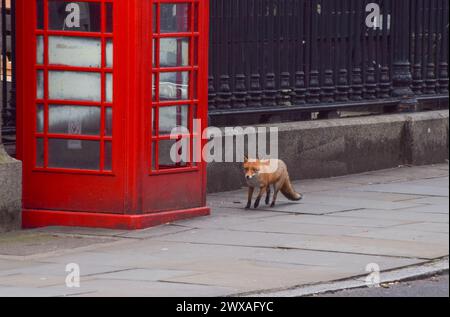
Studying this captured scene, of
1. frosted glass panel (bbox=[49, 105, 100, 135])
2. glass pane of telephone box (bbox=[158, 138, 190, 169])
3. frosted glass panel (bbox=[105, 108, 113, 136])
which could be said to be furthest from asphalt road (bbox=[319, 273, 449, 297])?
frosted glass panel (bbox=[49, 105, 100, 135])

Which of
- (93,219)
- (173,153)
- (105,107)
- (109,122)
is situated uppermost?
(105,107)

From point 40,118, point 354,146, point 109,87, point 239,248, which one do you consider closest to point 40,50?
point 40,118

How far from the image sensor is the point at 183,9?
12086mm

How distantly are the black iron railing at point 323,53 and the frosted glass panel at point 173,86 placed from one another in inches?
88.6

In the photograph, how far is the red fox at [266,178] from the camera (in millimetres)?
12766

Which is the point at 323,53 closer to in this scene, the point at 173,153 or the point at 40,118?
the point at 173,153

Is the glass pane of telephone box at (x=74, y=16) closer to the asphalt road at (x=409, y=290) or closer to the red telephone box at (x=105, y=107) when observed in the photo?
the red telephone box at (x=105, y=107)

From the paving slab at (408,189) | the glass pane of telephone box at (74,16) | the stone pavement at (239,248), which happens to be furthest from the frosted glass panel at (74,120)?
the paving slab at (408,189)

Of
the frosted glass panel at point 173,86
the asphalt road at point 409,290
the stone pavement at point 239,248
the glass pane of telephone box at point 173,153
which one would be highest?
the frosted glass panel at point 173,86

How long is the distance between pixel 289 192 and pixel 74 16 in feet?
9.93

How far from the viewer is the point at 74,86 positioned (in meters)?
11.9

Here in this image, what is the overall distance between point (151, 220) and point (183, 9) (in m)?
1.97

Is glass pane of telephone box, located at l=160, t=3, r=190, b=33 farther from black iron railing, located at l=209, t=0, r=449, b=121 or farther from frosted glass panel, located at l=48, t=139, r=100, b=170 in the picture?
black iron railing, located at l=209, t=0, r=449, b=121
